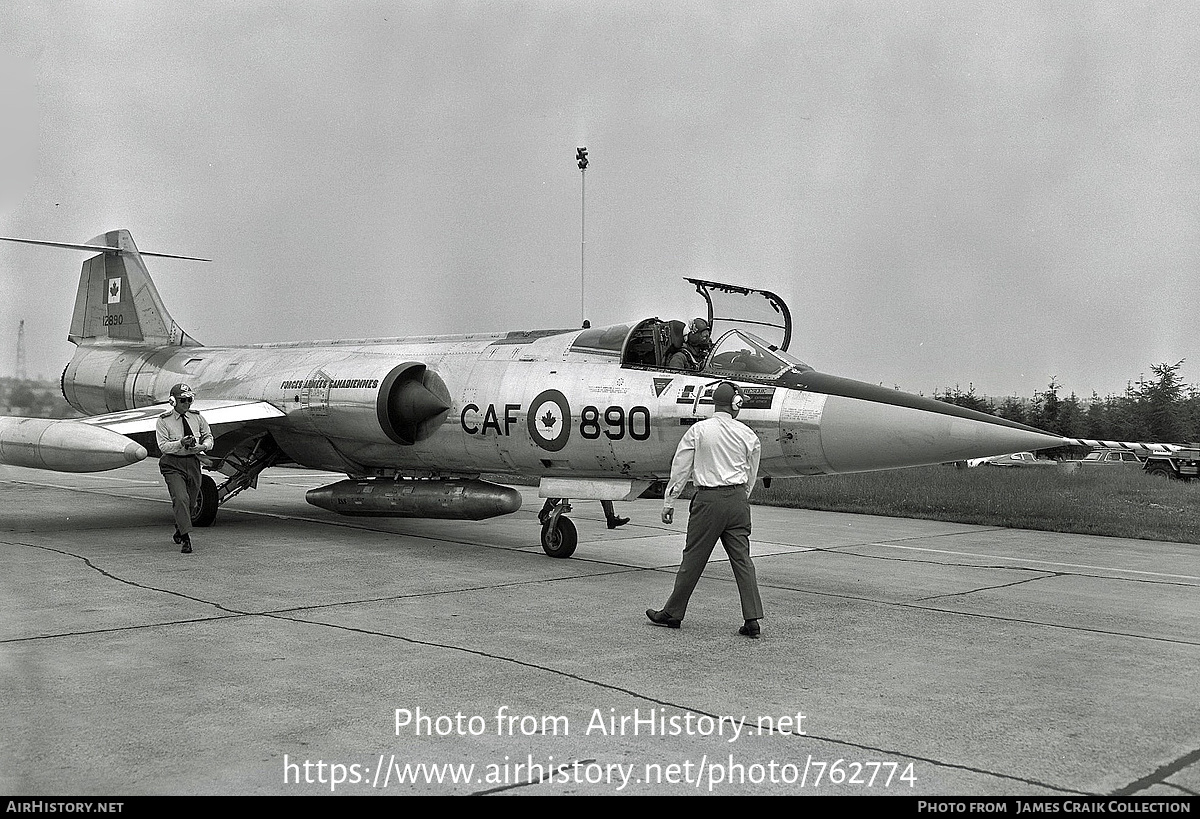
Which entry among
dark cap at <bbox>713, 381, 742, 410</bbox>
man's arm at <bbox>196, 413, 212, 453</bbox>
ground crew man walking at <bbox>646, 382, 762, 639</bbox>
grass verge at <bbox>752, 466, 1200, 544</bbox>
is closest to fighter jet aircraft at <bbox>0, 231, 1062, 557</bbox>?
man's arm at <bbox>196, 413, 212, 453</bbox>

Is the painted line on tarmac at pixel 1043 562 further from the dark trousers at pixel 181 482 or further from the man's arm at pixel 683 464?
the dark trousers at pixel 181 482

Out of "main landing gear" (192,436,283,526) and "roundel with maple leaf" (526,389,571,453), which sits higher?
"roundel with maple leaf" (526,389,571,453)

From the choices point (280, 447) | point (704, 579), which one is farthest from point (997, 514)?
point (280, 447)

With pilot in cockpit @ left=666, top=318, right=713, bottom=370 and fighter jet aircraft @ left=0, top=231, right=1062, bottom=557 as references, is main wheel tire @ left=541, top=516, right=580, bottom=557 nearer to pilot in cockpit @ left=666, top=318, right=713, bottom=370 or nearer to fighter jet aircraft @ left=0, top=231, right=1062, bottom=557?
fighter jet aircraft @ left=0, top=231, right=1062, bottom=557

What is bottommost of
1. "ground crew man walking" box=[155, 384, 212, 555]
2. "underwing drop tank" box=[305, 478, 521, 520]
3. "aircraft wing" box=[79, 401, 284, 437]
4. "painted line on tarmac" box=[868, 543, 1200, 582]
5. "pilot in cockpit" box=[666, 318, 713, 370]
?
"painted line on tarmac" box=[868, 543, 1200, 582]

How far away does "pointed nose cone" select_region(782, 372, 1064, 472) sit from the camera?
25.2 feet

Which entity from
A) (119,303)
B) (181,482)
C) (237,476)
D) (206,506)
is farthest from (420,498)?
(119,303)

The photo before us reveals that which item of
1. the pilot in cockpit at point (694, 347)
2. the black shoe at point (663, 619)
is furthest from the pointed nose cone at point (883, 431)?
the black shoe at point (663, 619)

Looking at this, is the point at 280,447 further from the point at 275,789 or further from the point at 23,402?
the point at 275,789

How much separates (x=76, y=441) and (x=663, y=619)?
647cm

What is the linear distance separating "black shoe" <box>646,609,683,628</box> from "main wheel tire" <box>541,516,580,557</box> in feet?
10.8

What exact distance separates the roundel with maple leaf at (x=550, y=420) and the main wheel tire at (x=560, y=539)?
0.77m

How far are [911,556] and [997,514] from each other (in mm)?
4956

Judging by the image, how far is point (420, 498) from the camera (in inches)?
429
